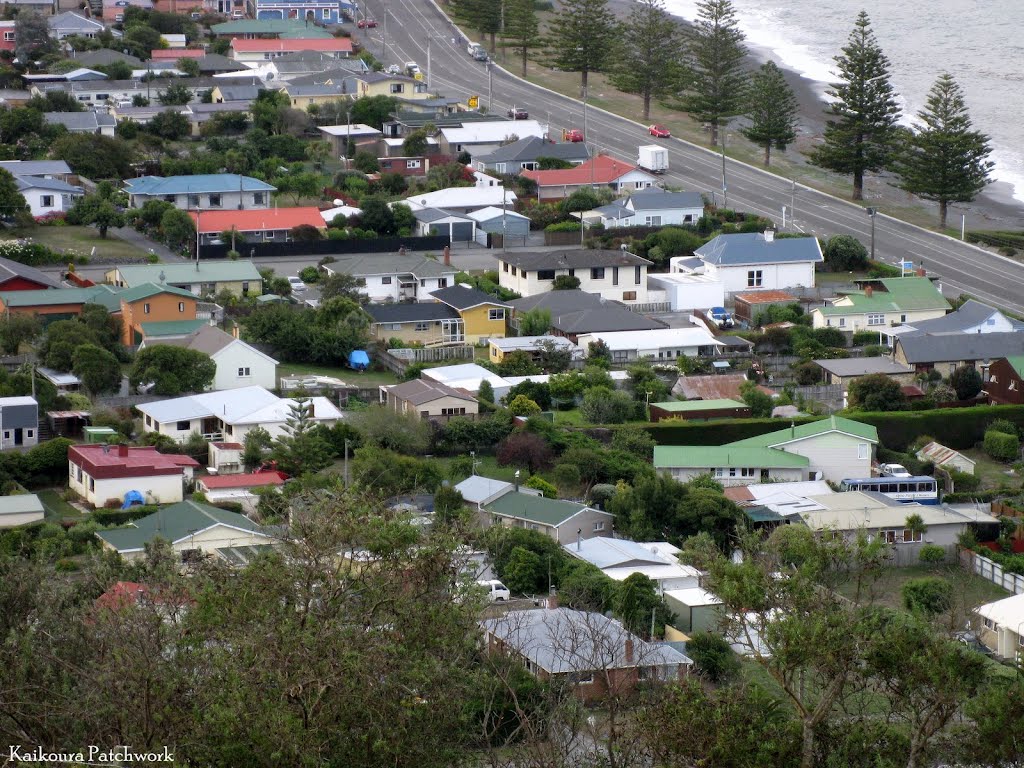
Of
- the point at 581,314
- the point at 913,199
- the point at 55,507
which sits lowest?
the point at 55,507

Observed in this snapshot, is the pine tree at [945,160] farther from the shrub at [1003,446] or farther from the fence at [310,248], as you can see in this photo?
the shrub at [1003,446]

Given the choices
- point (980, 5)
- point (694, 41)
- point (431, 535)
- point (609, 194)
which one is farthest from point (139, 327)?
point (980, 5)

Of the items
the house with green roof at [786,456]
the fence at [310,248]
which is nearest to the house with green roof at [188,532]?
the house with green roof at [786,456]

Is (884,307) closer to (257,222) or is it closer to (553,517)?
(553,517)

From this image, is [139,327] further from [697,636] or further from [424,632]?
[424,632]

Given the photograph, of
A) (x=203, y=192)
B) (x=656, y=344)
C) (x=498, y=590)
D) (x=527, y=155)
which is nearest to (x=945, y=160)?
(x=527, y=155)

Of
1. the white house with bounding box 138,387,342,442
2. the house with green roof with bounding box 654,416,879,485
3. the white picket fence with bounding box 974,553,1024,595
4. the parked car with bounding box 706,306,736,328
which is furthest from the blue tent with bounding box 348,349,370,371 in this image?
the white picket fence with bounding box 974,553,1024,595

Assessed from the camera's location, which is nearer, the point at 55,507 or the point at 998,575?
the point at 998,575

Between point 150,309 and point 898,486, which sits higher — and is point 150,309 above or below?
above
